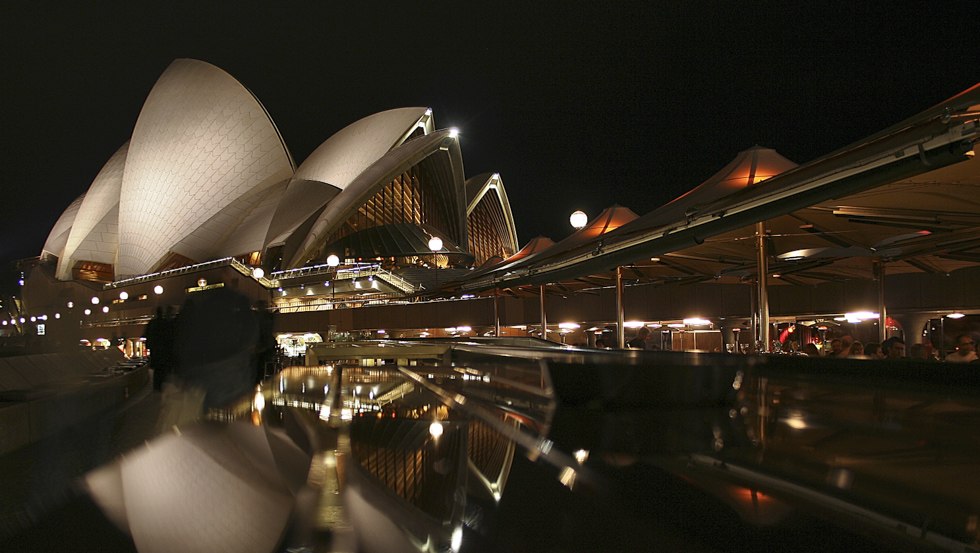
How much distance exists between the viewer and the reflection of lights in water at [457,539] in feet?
6.45

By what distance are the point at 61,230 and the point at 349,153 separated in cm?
2774

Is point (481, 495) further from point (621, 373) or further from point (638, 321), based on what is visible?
point (638, 321)

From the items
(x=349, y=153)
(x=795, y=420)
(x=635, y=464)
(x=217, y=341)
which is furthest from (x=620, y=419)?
(x=349, y=153)

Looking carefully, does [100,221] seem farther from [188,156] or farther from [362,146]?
[362,146]

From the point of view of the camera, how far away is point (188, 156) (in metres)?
36.7

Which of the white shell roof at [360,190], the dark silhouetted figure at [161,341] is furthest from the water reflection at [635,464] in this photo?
the white shell roof at [360,190]

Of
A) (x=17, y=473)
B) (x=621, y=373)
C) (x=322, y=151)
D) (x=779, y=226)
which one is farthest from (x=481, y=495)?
(x=322, y=151)

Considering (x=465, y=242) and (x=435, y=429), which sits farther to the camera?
(x=465, y=242)

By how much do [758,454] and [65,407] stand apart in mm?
4702

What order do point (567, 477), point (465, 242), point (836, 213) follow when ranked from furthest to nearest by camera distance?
1. point (465, 242)
2. point (836, 213)
3. point (567, 477)

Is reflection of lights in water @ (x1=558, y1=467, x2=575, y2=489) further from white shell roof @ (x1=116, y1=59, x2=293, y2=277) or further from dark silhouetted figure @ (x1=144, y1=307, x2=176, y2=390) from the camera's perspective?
white shell roof @ (x1=116, y1=59, x2=293, y2=277)

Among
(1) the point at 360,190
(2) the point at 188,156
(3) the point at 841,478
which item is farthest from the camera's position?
(2) the point at 188,156

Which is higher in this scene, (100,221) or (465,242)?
(100,221)

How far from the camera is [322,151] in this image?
41594mm
